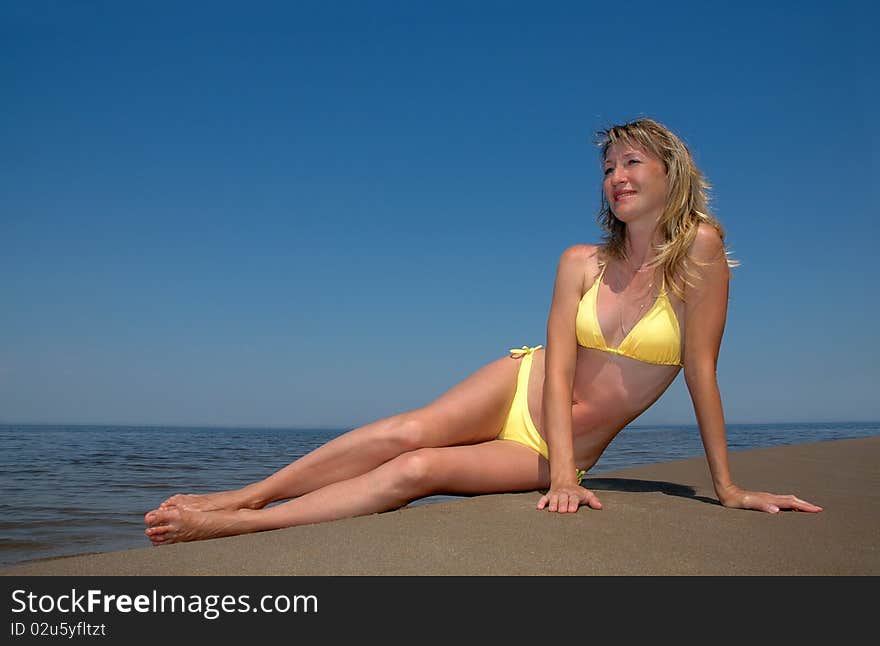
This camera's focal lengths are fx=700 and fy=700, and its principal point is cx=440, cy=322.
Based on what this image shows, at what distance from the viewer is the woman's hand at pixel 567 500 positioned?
118 inches

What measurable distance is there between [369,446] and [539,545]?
1.36 meters

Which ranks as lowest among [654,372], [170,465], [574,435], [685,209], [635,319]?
[170,465]

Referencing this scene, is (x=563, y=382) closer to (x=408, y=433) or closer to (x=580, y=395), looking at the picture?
(x=580, y=395)

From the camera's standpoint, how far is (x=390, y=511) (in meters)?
3.30

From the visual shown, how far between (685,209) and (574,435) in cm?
132

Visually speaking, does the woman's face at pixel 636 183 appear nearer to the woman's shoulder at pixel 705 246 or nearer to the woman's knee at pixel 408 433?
the woman's shoulder at pixel 705 246

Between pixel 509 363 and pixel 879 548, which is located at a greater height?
pixel 509 363

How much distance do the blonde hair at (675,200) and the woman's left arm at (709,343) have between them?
2.2 inches

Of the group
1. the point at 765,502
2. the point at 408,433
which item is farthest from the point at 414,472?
the point at 765,502

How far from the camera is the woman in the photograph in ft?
10.5

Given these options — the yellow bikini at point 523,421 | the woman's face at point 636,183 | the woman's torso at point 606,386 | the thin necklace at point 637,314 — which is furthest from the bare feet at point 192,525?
the woman's face at point 636,183

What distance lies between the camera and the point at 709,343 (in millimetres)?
3322

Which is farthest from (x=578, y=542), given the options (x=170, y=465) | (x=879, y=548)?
(x=170, y=465)
